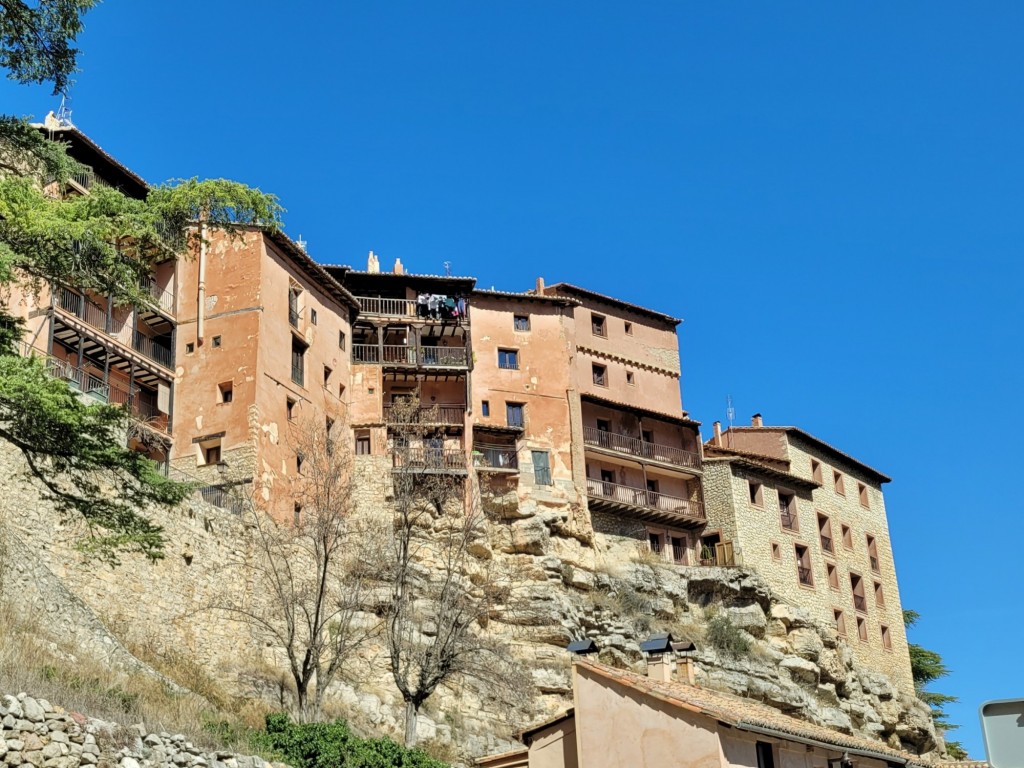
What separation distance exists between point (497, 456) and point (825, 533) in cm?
1915

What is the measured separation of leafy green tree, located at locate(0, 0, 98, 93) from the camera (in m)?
19.0

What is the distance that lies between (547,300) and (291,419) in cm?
1522

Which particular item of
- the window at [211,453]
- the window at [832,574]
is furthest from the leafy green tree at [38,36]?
the window at [832,574]

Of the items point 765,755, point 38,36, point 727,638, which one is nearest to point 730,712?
point 765,755

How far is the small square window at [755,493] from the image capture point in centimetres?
5790

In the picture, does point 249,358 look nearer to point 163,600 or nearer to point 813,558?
point 163,600

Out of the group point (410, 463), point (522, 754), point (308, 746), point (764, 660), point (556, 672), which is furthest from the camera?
point (764, 660)

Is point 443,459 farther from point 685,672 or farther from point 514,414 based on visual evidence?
point 685,672

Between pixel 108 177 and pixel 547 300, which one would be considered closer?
pixel 108 177

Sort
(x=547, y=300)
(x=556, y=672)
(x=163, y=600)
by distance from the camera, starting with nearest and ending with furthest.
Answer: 1. (x=163, y=600)
2. (x=556, y=672)
3. (x=547, y=300)

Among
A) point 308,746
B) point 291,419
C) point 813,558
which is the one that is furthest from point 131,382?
point 813,558

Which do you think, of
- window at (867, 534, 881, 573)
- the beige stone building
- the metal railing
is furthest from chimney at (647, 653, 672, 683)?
window at (867, 534, 881, 573)

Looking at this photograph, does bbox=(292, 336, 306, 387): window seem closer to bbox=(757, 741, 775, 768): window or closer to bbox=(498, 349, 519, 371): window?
bbox=(498, 349, 519, 371): window

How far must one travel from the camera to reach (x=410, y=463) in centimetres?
3500
